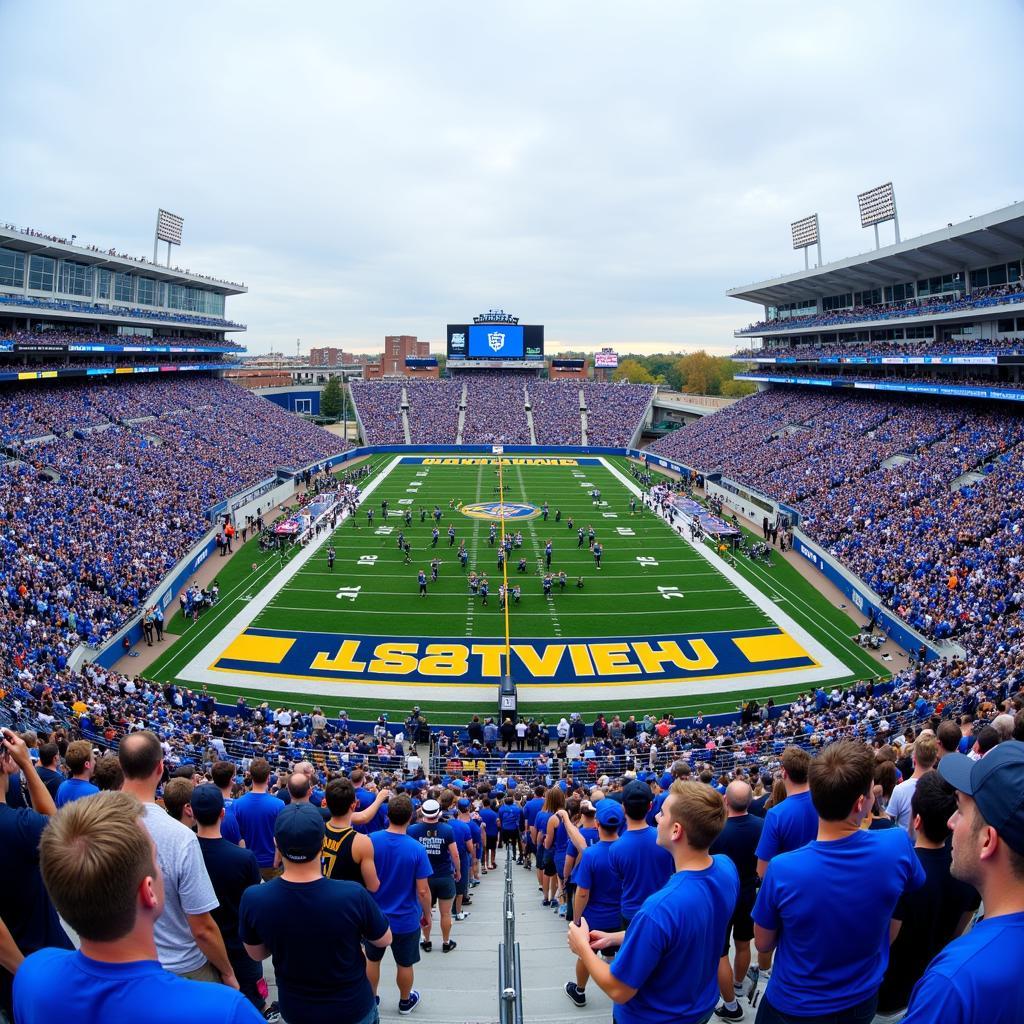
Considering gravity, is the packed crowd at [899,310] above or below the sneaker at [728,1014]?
above

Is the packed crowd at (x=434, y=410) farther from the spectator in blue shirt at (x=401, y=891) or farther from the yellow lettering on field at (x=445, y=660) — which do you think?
the spectator in blue shirt at (x=401, y=891)

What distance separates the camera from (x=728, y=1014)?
4.89 m

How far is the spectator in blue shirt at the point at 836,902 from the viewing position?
3316mm

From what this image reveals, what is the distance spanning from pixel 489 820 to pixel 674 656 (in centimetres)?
1450

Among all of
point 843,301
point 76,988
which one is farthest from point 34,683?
point 843,301

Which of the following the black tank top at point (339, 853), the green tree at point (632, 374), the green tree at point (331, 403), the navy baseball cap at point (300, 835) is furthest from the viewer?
the green tree at point (632, 374)

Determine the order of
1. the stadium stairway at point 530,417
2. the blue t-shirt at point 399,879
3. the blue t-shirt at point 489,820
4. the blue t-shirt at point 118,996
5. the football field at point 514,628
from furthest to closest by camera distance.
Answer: the stadium stairway at point 530,417 < the football field at point 514,628 < the blue t-shirt at point 489,820 < the blue t-shirt at point 399,879 < the blue t-shirt at point 118,996

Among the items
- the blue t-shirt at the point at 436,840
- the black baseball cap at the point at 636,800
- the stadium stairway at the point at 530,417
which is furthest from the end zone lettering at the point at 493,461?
the black baseball cap at the point at 636,800

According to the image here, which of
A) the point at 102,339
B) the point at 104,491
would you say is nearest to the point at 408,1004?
the point at 104,491

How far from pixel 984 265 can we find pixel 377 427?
50.3m

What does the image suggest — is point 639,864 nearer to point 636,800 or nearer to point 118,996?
point 636,800

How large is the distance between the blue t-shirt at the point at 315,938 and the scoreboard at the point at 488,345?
287 ft

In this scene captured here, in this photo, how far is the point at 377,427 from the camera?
245 ft

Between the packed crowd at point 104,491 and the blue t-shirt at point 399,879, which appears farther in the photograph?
the packed crowd at point 104,491
